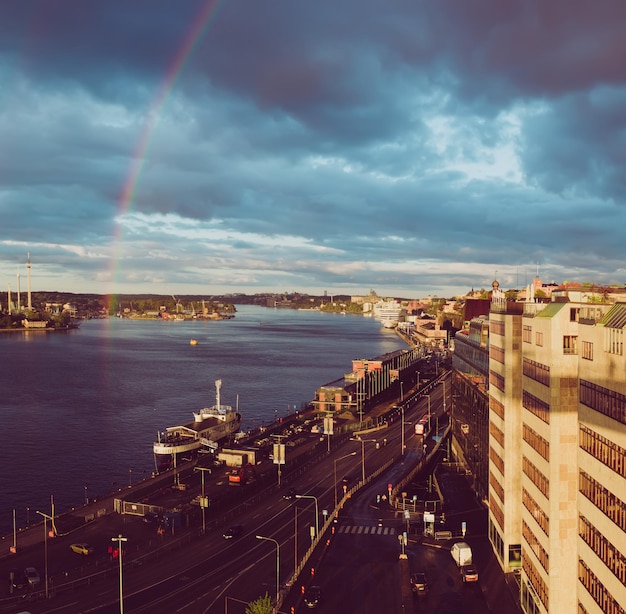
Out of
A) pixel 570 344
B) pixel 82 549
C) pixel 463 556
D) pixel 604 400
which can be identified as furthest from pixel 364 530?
pixel 604 400

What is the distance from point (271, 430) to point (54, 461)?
30482 millimetres

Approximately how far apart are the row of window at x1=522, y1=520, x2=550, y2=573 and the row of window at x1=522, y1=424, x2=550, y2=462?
16.8ft

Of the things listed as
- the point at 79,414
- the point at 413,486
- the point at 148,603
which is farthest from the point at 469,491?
the point at 79,414

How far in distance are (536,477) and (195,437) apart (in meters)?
60.6

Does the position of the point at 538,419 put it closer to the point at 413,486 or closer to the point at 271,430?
the point at 413,486

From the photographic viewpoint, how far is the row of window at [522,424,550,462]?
121ft

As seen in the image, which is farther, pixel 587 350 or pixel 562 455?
pixel 562 455

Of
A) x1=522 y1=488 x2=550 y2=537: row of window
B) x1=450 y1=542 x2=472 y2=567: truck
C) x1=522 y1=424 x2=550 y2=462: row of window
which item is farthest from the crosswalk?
x1=522 y1=424 x2=550 y2=462: row of window

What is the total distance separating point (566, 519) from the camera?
3466cm

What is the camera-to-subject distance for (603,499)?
29.5m

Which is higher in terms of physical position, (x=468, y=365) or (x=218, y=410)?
(x=468, y=365)

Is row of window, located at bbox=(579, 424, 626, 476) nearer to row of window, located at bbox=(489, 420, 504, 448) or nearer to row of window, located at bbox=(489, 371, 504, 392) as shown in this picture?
row of window, located at bbox=(489, 371, 504, 392)

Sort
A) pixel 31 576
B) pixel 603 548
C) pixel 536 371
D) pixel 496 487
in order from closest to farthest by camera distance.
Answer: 1. pixel 603 548
2. pixel 536 371
3. pixel 31 576
4. pixel 496 487

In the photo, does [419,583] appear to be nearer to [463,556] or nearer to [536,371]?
[463,556]
